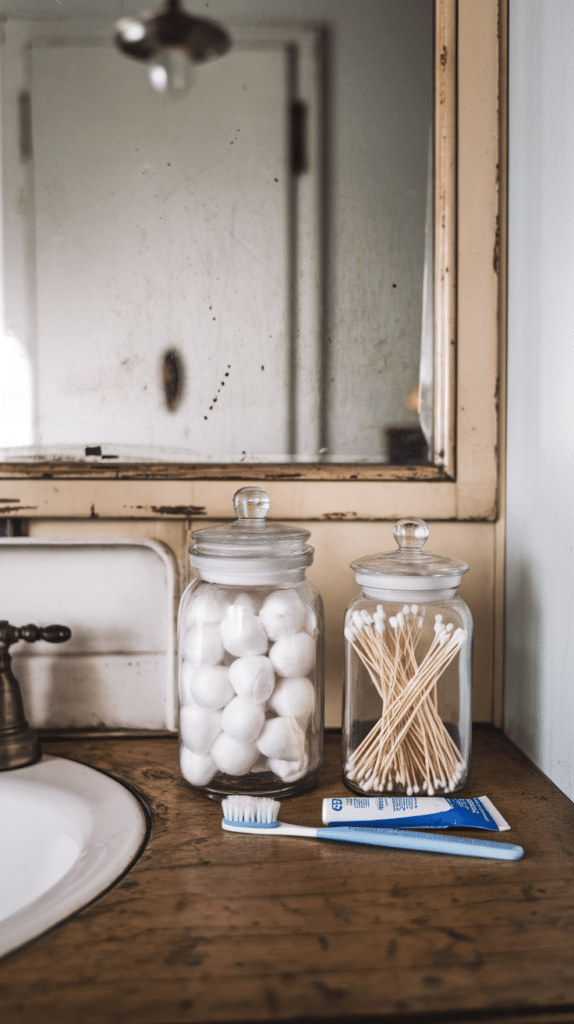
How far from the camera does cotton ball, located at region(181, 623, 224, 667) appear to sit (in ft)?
Answer: 2.06

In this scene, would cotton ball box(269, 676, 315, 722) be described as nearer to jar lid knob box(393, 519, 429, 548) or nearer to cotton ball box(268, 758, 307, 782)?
cotton ball box(268, 758, 307, 782)

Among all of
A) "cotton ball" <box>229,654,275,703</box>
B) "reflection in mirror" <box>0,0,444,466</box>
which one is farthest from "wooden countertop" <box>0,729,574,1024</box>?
"reflection in mirror" <box>0,0,444,466</box>

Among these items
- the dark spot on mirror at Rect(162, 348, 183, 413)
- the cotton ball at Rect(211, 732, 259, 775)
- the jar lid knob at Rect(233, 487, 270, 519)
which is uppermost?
the dark spot on mirror at Rect(162, 348, 183, 413)

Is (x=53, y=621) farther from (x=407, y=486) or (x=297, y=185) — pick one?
(x=297, y=185)

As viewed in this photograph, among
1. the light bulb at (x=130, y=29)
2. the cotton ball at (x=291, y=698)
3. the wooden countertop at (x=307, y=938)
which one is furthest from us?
the light bulb at (x=130, y=29)

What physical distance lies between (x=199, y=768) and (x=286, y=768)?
0.27 feet

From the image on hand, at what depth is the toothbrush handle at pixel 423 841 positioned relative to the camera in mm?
523

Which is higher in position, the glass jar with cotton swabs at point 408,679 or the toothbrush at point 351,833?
the glass jar with cotton swabs at point 408,679

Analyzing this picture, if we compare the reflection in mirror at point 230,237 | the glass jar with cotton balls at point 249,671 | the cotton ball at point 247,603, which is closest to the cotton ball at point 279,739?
the glass jar with cotton balls at point 249,671

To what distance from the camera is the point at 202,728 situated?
24.3 inches

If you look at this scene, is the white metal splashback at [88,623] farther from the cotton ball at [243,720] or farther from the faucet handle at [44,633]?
the cotton ball at [243,720]

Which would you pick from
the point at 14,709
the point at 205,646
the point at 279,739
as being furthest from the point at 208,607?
the point at 14,709

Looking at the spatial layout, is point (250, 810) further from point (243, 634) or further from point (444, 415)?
point (444, 415)

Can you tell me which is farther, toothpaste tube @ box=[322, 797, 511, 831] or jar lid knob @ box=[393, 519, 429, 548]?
jar lid knob @ box=[393, 519, 429, 548]
